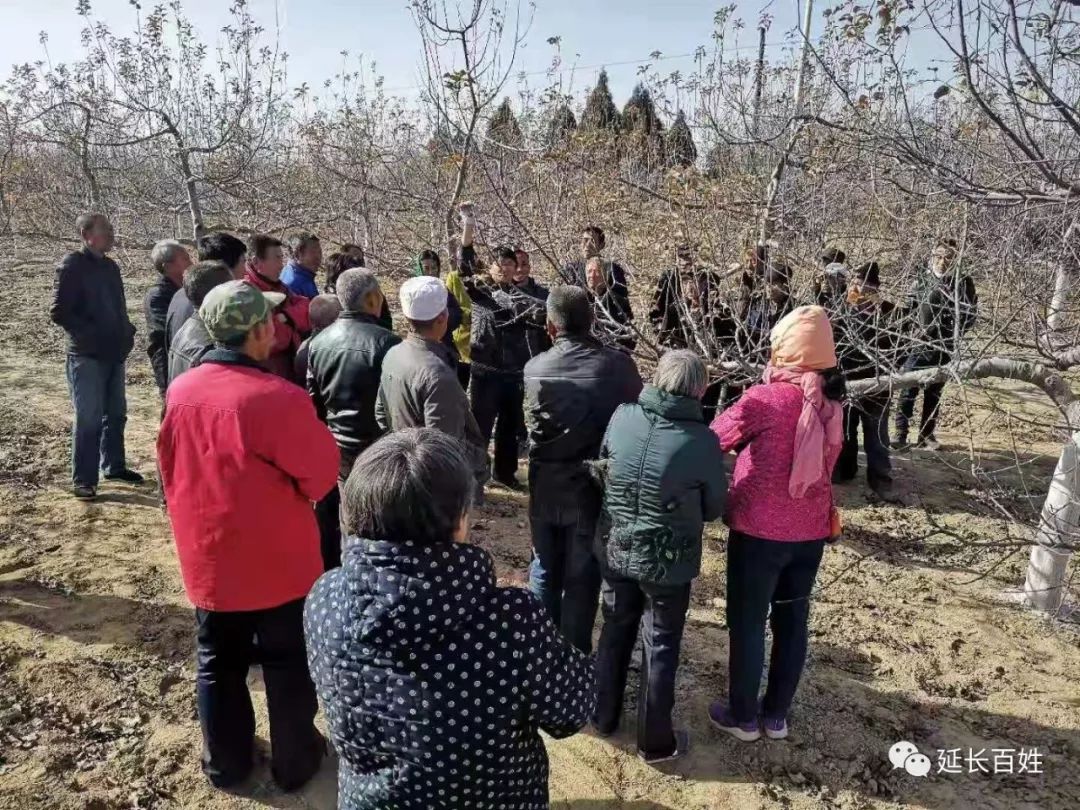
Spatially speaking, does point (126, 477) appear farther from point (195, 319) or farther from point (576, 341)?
point (576, 341)

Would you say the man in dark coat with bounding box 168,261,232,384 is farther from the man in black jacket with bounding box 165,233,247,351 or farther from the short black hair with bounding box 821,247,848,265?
the short black hair with bounding box 821,247,848,265

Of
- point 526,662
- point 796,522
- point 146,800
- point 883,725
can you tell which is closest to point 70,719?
point 146,800

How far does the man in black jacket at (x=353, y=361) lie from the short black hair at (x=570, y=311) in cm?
73

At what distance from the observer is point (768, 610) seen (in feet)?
9.31

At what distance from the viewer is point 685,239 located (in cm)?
407

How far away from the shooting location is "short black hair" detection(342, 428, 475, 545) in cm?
143

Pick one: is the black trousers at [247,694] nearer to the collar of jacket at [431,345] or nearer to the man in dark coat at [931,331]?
the collar of jacket at [431,345]

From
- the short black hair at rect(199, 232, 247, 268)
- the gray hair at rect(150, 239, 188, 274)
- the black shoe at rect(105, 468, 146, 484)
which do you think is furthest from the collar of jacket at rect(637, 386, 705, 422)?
the black shoe at rect(105, 468, 146, 484)

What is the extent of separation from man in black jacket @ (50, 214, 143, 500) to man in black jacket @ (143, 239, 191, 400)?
33 centimetres

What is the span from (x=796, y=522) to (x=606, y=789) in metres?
1.22

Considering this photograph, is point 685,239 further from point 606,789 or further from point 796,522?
point 606,789

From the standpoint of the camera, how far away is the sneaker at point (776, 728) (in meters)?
3.01

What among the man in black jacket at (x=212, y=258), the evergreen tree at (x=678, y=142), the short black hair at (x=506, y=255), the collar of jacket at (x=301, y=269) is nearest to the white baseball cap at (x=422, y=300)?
the man in black jacket at (x=212, y=258)

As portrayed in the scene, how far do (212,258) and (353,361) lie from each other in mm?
1145
